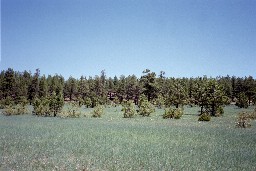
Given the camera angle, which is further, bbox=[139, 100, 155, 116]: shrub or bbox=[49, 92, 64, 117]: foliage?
bbox=[139, 100, 155, 116]: shrub

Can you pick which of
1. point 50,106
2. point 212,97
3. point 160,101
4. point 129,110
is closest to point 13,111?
point 50,106

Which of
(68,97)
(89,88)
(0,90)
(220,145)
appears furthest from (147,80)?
(220,145)

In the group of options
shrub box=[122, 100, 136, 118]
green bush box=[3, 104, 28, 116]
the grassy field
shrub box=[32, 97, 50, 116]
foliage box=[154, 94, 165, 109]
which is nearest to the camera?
the grassy field

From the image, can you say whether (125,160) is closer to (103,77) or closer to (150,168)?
(150,168)

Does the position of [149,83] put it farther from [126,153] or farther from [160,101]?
[126,153]

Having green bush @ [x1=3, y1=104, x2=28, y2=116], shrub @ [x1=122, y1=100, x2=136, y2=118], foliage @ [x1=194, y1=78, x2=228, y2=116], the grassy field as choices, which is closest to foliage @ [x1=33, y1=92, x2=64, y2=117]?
green bush @ [x1=3, y1=104, x2=28, y2=116]

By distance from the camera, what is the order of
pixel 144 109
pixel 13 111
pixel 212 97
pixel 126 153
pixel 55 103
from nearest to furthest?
pixel 126 153, pixel 55 103, pixel 13 111, pixel 212 97, pixel 144 109

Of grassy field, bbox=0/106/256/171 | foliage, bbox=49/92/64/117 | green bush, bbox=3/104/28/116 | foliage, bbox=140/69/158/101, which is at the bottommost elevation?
grassy field, bbox=0/106/256/171

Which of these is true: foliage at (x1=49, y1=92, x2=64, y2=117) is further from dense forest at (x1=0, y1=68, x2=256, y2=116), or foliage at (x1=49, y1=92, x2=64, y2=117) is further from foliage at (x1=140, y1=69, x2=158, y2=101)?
foliage at (x1=140, y1=69, x2=158, y2=101)

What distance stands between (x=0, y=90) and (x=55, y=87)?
24000 millimetres

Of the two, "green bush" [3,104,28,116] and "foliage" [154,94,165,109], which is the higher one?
"foliage" [154,94,165,109]

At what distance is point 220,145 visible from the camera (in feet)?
63.7

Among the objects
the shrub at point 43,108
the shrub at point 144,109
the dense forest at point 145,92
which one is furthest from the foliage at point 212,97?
the shrub at point 43,108

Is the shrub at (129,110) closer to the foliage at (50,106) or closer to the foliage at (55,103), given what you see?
the foliage at (55,103)
